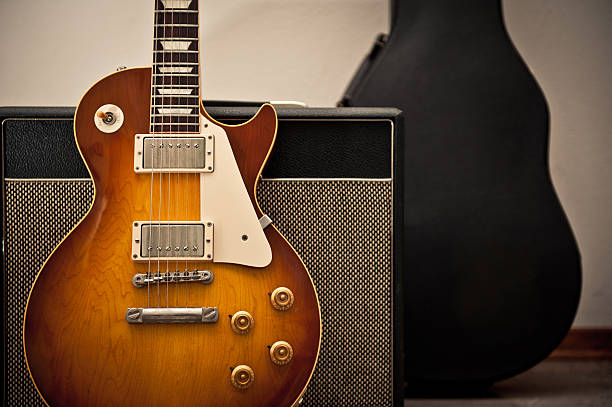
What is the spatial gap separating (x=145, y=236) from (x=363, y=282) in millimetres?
372

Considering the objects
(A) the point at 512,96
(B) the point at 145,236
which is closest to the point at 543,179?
(A) the point at 512,96

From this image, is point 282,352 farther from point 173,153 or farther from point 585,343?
point 585,343

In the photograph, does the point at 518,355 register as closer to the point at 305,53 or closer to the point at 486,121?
the point at 486,121

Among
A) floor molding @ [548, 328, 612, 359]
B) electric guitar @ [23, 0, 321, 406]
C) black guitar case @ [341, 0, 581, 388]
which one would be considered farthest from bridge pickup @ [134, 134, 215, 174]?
floor molding @ [548, 328, 612, 359]

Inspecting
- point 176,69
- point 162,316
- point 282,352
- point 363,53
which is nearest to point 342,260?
point 282,352

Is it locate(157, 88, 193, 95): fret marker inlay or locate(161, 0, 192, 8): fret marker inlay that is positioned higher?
locate(161, 0, 192, 8): fret marker inlay

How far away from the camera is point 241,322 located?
29.8 inches

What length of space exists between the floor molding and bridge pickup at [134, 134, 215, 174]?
3.78 feet

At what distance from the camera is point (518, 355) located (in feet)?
3.51

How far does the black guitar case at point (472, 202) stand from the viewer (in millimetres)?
1071

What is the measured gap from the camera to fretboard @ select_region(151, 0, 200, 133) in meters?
0.80

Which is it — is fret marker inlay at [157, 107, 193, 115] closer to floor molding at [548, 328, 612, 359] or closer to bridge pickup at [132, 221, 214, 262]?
bridge pickup at [132, 221, 214, 262]

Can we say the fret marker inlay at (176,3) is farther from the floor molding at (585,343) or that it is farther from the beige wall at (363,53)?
the floor molding at (585,343)

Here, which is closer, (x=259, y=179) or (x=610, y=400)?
(x=259, y=179)
